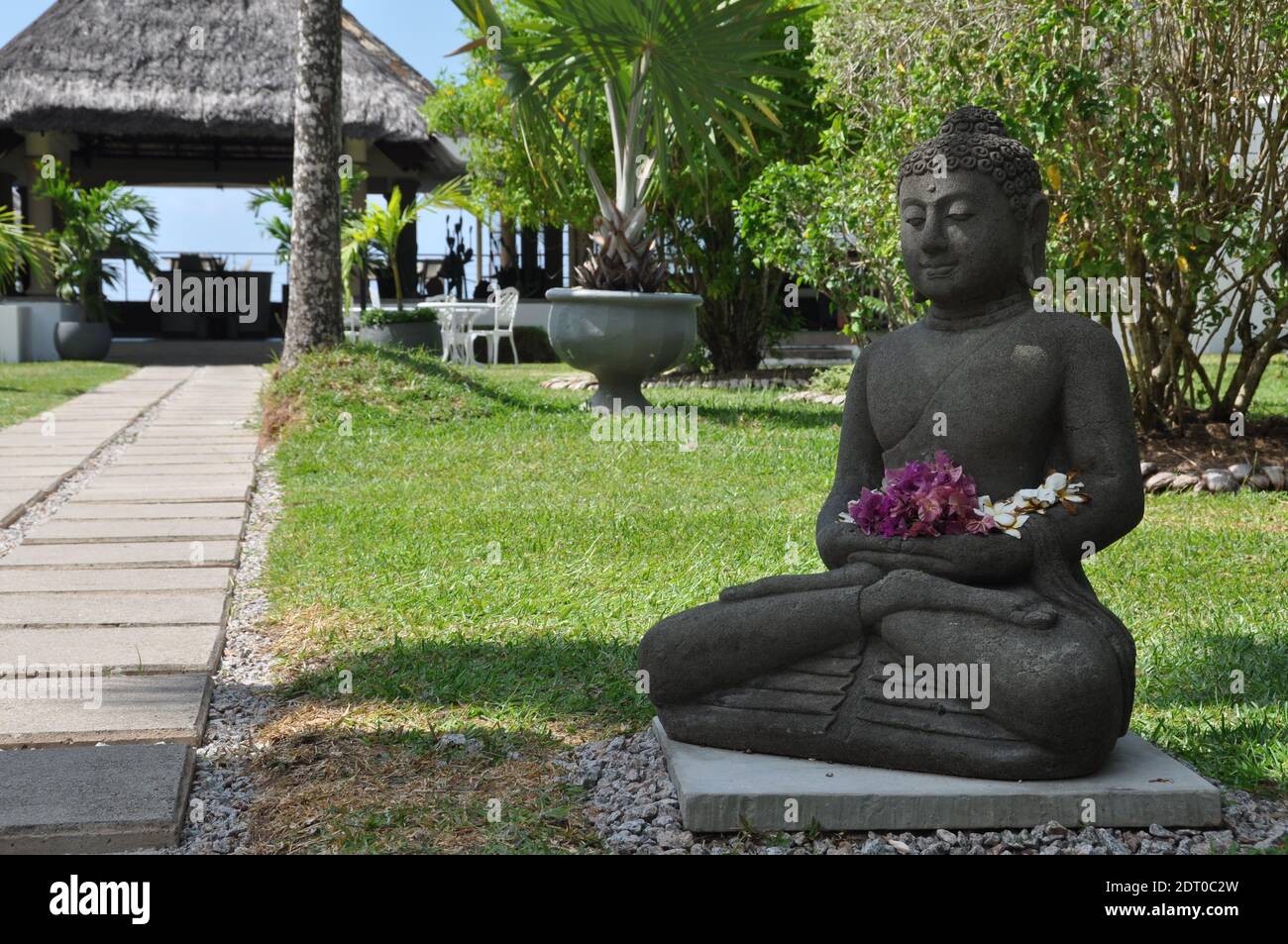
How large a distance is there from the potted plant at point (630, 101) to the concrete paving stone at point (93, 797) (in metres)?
6.64

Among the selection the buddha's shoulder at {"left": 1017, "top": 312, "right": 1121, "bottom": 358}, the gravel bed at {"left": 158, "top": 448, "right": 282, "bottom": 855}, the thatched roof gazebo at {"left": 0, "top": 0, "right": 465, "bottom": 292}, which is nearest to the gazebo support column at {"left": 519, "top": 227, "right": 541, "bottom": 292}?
the thatched roof gazebo at {"left": 0, "top": 0, "right": 465, "bottom": 292}

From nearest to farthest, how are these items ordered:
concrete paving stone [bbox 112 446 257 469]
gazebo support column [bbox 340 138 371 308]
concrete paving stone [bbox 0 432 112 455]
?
concrete paving stone [bbox 112 446 257 469] → concrete paving stone [bbox 0 432 112 455] → gazebo support column [bbox 340 138 371 308]

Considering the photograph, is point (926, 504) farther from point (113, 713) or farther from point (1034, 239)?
point (113, 713)

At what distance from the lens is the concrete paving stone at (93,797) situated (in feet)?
9.18

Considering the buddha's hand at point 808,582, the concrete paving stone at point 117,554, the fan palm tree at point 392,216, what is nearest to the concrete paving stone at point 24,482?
the concrete paving stone at point 117,554

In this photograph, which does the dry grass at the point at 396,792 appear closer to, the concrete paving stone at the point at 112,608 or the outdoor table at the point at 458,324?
the concrete paving stone at the point at 112,608

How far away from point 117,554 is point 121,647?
1.47 metres

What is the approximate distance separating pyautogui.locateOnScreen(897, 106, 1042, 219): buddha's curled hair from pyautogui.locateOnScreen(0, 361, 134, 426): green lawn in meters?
8.98

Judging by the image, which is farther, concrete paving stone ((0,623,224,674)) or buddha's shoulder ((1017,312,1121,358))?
concrete paving stone ((0,623,224,674))

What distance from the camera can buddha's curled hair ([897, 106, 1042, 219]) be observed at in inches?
121

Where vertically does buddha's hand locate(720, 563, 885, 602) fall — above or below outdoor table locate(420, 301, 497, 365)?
below

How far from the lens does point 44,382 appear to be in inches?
539

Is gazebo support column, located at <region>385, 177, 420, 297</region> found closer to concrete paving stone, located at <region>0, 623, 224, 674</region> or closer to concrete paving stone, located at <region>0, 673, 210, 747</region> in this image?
concrete paving stone, located at <region>0, 623, 224, 674</region>

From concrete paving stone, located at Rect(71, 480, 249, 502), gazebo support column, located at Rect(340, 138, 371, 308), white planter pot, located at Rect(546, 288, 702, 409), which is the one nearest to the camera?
concrete paving stone, located at Rect(71, 480, 249, 502)
